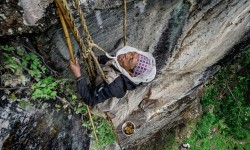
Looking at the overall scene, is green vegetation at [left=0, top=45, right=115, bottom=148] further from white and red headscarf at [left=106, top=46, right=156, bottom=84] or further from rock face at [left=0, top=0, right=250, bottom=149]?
white and red headscarf at [left=106, top=46, right=156, bottom=84]

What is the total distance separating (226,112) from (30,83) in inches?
309

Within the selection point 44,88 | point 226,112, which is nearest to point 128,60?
→ point 44,88

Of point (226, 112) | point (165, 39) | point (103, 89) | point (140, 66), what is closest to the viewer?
point (140, 66)

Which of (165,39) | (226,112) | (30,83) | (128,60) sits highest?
(30,83)

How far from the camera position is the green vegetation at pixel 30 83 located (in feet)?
10.6

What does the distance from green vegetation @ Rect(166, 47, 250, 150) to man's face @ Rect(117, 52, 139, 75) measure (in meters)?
6.26

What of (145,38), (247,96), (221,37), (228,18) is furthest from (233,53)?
(247,96)

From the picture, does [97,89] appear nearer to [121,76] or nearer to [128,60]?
[121,76]

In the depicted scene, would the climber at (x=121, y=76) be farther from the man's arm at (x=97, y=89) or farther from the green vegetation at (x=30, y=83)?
the green vegetation at (x=30, y=83)

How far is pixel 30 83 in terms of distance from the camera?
11.3ft

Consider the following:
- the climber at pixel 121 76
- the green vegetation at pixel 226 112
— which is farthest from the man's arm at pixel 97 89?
the green vegetation at pixel 226 112

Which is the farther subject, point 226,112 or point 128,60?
point 226,112

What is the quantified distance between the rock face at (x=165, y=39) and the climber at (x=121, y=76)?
0.54m

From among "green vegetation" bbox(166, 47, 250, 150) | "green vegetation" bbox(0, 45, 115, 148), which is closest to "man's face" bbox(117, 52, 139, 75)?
"green vegetation" bbox(0, 45, 115, 148)
